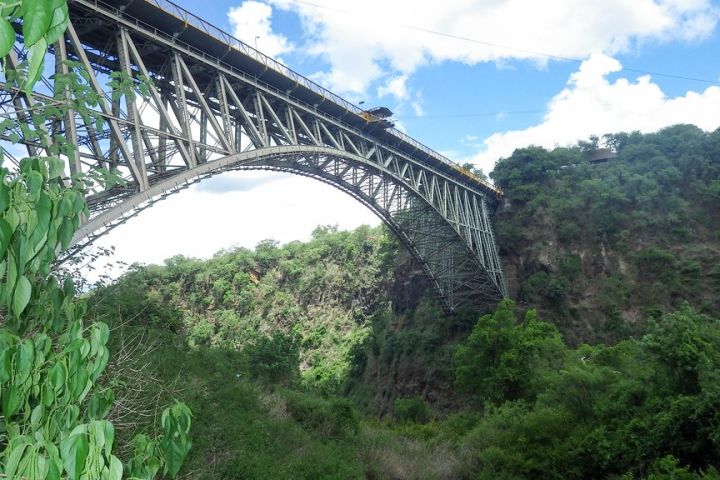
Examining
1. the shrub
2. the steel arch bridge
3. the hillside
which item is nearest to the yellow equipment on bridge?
the steel arch bridge

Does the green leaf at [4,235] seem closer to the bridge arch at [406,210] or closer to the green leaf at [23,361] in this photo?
the green leaf at [23,361]

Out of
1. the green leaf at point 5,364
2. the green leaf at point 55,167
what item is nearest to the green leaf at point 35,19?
the green leaf at point 55,167

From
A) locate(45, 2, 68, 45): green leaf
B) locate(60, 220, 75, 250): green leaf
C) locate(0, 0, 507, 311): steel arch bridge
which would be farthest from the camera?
locate(0, 0, 507, 311): steel arch bridge

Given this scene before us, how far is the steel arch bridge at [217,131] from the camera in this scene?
9.77 metres

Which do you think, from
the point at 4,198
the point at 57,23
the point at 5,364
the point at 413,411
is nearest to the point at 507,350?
the point at 413,411

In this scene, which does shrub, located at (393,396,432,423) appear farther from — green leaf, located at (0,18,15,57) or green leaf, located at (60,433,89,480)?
green leaf, located at (0,18,15,57)

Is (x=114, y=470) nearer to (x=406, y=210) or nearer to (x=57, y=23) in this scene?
(x=57, y=23)

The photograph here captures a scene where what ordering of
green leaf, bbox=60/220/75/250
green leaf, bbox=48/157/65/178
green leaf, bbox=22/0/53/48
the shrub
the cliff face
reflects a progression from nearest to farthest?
green leaf, bbox=22/0/53/48 → green leaf, bbox=60/220/75/250 → green leaf, bbox=48/157/65/178 → the shrub → the cliff face

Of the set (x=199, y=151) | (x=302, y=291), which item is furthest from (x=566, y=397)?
(x=302, y=291)

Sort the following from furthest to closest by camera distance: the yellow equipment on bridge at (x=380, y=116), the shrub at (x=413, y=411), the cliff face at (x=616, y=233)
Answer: the cliff face at (x=616, y=233)
the shrub at (x=413, y=411)
the yellow equipment on bridge at (x=380, y=116)

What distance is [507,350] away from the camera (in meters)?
20.7

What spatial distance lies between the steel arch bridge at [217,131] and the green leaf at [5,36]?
1322 mm

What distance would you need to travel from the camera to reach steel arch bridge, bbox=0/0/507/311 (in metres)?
9.77

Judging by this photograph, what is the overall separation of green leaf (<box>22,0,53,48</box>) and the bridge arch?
881 cm
